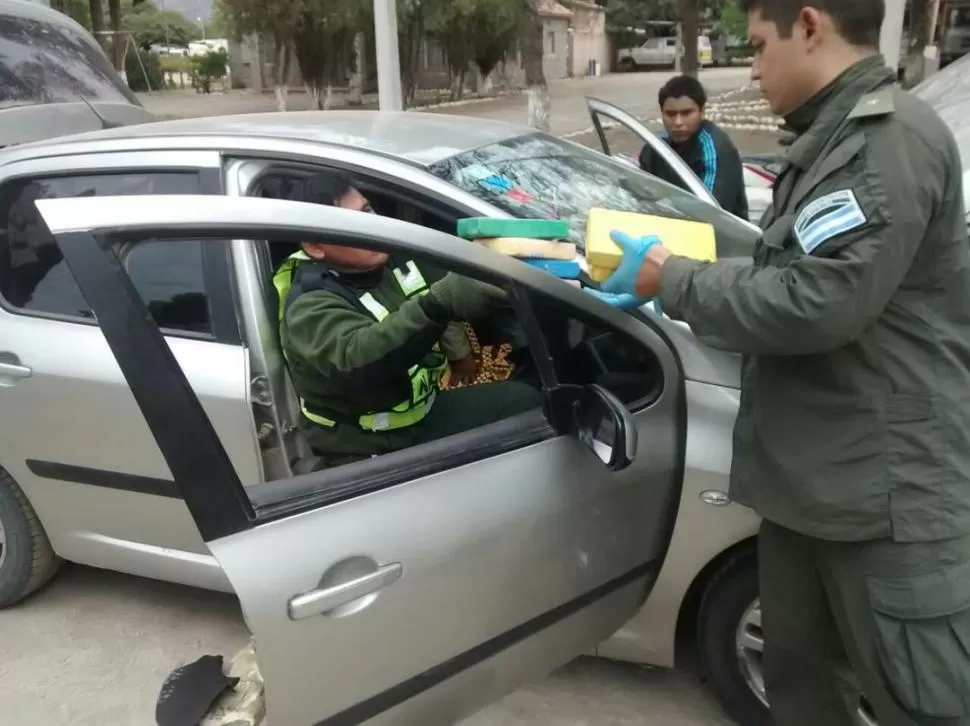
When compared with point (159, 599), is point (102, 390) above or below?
above

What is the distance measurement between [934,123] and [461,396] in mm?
1446

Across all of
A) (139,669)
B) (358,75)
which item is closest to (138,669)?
(139,669)

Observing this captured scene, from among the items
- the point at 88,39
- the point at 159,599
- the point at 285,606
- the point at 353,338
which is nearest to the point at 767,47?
the point at 353,338

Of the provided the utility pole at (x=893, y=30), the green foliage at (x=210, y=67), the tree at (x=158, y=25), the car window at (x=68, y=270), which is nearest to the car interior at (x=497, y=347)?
the car window at (x=68, y=270)

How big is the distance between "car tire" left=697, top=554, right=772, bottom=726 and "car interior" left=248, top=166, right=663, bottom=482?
50 cm

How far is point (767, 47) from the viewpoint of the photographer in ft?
5.23

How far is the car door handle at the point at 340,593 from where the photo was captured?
1590 mm

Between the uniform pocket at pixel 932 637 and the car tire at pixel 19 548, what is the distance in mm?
2597

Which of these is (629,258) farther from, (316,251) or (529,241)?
(316,251)

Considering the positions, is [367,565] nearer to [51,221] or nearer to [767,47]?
[51,221]

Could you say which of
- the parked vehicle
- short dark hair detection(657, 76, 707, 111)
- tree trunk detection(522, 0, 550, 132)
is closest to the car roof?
short dark hair detection(657, 76, 707, 111)

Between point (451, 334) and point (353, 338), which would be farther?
point (451, 334)

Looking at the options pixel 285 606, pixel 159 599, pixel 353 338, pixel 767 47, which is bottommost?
pixel 159 599

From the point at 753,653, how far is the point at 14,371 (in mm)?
2220
